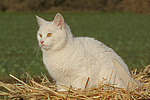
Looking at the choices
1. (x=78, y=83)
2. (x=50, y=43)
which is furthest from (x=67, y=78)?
(x=50, y=43)

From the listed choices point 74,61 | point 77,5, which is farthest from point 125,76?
point 77,5

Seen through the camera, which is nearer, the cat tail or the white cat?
the cat tail

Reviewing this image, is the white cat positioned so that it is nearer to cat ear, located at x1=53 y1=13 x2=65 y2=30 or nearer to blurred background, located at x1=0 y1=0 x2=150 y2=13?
cat ear, located at x1=53 y1=13 x2=65 y2=30

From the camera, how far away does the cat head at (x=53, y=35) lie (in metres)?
4.63

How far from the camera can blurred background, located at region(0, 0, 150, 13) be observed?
42.5 meters

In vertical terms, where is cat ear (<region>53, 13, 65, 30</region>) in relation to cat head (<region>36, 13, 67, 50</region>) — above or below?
above

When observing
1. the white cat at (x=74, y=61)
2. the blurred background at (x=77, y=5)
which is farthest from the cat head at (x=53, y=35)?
the blurred background at (x=77, y=5)

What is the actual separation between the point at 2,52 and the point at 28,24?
15810 mm

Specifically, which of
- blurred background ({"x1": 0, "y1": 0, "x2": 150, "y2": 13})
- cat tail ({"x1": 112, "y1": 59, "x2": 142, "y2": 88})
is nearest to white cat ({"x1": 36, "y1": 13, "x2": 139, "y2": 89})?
cat tail ({"x1": 112, "y1": 59, "x2": 142, "y2": 88})

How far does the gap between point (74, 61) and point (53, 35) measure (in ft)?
1.75

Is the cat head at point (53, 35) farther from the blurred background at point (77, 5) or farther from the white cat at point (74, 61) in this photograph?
the blurred background at point (77, 5)

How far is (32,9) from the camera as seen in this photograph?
43.7m

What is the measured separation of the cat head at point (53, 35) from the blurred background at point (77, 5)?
3846 cm

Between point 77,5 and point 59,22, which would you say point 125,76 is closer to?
point 59,22
